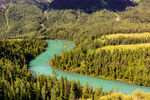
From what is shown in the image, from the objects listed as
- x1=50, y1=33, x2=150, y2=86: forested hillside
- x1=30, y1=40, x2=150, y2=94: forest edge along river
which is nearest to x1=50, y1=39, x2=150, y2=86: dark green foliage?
x1=50, y1=33, x2=150, y2=86: forested hillside

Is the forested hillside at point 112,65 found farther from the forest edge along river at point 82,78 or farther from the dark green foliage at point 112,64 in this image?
the forest edge along river at point 82,78

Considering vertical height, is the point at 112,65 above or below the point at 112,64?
below

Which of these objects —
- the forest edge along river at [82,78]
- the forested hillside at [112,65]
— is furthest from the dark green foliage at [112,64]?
the forest edge along river at [82,78]

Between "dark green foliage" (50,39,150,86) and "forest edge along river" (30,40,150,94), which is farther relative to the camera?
"dark green foliage" (50,39,150,86)

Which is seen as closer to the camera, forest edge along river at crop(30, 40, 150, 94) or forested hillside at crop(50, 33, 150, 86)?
forest edge along river at crop(30, 40, 150, 94)

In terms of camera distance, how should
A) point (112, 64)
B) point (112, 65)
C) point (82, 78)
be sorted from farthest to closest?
point (112, 64)
point (112, 65)
point (82, 78)

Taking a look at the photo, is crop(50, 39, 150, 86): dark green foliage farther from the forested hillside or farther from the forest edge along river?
the forest edge along river

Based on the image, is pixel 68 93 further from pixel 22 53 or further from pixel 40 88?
pixel 22 53

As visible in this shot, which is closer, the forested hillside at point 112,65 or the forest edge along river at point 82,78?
the forest edge along river at point 82,78

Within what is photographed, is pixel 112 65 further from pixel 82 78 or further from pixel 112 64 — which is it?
pixel 82 78

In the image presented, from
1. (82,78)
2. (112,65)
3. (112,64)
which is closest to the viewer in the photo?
(82,78)

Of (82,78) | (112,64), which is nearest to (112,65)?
(112,64)
